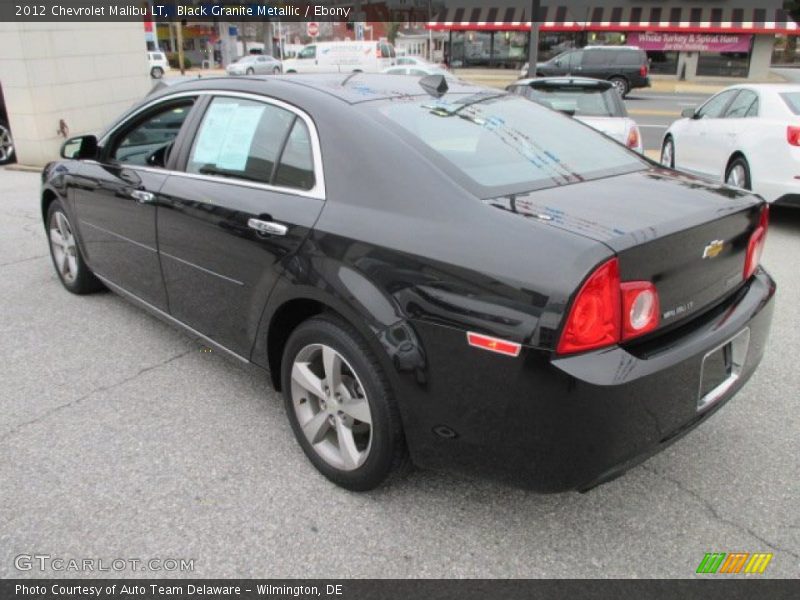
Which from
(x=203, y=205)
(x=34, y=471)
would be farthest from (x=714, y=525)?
(x=34, y=471)

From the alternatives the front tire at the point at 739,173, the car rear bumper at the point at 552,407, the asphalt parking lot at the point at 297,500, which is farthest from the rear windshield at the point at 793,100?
the car rear bumper at the point at 552,407

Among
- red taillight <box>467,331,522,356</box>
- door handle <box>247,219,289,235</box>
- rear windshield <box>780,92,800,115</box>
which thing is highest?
rear windshield <box>780,92,800,115</box>

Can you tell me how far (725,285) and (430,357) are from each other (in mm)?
1216

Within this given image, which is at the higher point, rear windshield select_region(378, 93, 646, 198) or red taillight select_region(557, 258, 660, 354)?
rear windshield select_region(378, 93, 646, 198)

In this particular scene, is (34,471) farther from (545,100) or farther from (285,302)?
(545,100)

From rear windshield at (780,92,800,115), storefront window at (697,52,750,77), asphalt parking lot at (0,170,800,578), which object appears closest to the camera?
asphalt parking lot at (0,170,800,578)

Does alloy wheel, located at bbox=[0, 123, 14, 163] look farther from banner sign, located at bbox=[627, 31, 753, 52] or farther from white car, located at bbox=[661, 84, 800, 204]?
banner sign, located at bbox=[627, 31, 753, 52]

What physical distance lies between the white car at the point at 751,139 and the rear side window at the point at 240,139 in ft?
15.3

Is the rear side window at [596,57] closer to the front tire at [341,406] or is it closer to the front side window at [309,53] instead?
the front side window at [309,53]

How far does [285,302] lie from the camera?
2842 millimetres

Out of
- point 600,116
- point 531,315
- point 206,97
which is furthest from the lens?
point 600,116

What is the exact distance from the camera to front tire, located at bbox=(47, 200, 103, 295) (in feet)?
16.1

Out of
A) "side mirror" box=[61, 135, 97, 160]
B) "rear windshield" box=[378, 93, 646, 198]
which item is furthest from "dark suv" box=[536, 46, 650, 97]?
"rear windshield" box=[378, 93, 646, 198]
